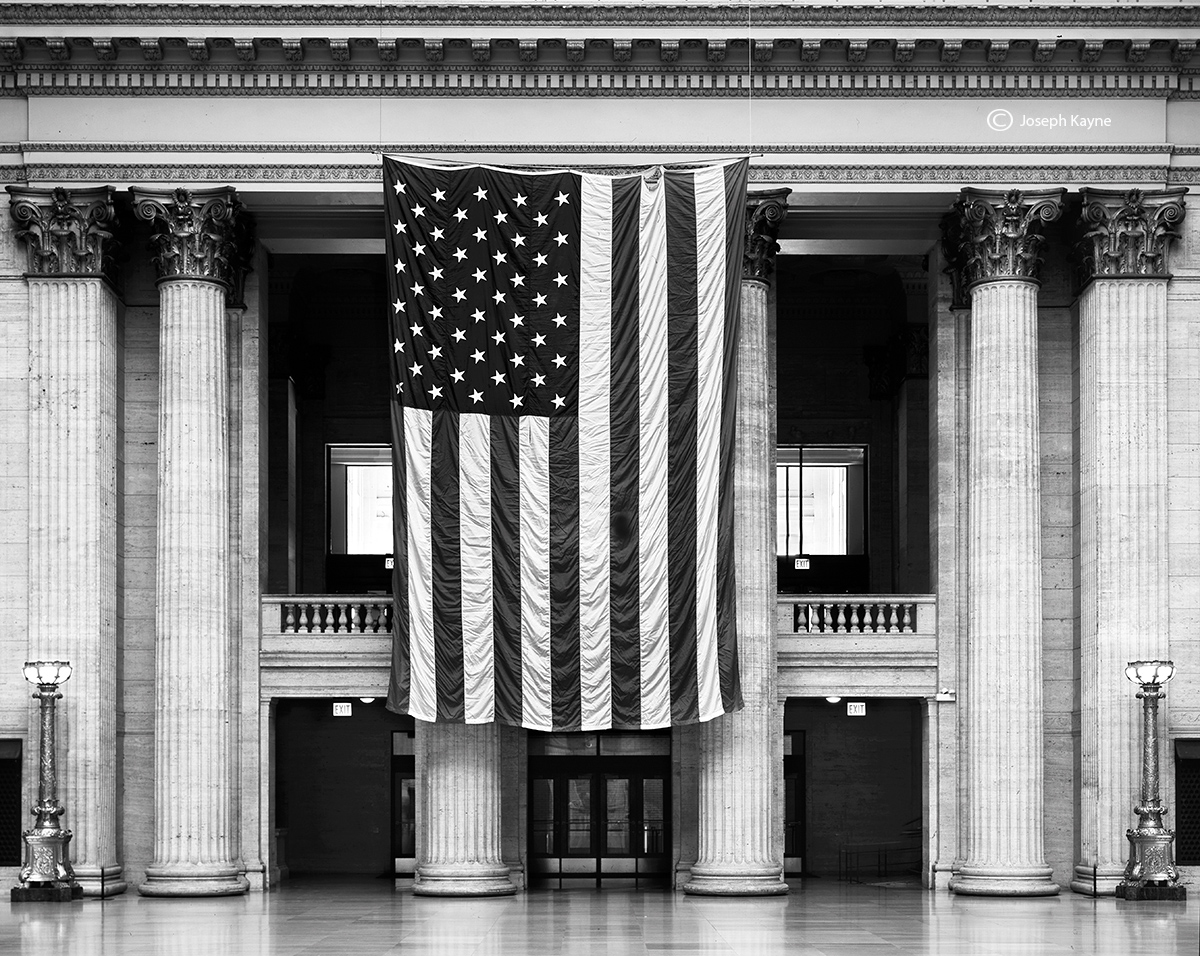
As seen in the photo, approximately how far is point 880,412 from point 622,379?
12.6 m

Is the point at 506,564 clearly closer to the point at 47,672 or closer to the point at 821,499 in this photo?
the point at 47,672

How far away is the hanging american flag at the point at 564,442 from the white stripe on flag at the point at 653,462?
0.12ft

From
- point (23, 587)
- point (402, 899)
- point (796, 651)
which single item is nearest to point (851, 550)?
point (796, 651)

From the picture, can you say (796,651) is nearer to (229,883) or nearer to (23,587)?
(229,883)

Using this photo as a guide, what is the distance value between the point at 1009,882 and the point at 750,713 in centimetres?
507

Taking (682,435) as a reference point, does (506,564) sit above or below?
below

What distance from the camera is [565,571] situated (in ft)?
100

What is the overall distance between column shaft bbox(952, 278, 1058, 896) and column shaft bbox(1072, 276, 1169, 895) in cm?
88

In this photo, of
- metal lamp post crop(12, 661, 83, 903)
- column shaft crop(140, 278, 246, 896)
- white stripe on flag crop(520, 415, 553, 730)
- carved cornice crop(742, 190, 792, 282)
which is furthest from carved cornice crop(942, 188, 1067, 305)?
metal lamp post crop(12, 661, 83, 903)

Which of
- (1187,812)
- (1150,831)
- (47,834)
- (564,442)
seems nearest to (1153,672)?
(1150,831)

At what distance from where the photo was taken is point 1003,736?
30.7m

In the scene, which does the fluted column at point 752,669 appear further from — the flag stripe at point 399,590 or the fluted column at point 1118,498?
the fluted column at point 1118,498

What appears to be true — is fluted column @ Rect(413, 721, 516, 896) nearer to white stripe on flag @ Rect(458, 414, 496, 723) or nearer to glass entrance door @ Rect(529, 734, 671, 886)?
white stripe on flag @ Rect(458, 414, 496, 723)

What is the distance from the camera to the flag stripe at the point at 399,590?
3038cm
